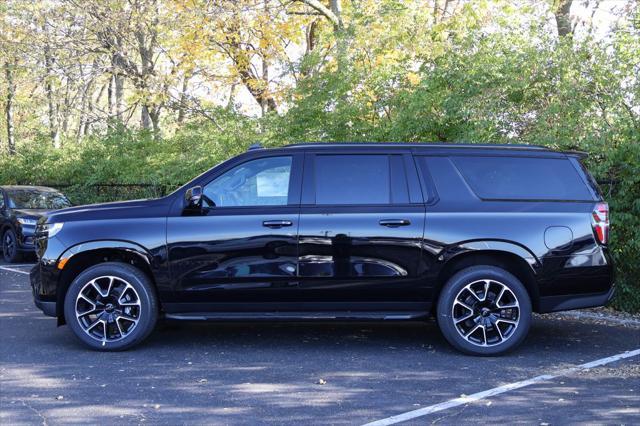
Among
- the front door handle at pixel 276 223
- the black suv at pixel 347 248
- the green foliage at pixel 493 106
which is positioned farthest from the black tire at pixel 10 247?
the front door handle at pixel 276 223

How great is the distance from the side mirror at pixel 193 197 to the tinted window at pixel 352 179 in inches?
41.4

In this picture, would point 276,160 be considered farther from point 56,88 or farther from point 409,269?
point 56,88

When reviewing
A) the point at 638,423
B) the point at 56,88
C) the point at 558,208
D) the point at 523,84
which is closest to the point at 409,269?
the point at 558,208

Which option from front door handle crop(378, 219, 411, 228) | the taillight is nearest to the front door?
front door handle crop(378, 219, 411, 228)

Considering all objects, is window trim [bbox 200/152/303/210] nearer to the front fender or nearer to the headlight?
the front fender

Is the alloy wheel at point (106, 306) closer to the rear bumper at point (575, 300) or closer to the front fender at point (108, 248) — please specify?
the front fender at point (108, 248)

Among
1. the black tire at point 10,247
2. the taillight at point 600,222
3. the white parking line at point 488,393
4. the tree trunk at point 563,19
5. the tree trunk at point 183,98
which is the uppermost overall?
the tree trunk at point 563,19

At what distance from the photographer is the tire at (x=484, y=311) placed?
Result: 6.75m

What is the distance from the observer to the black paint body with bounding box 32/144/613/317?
22.2 ft

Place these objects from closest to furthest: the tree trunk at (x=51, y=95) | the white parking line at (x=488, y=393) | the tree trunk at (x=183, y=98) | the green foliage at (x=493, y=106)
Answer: the white parking line at (x=488, y=393), the green foliage at (x=493, y=106), the tree trunk at (x=183, y=98), the tree trunk at (x=51, y=95)

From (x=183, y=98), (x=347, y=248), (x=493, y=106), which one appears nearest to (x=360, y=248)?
(x=347, y=248)

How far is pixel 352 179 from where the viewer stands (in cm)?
696

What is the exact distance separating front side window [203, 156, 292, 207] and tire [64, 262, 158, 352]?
102cm

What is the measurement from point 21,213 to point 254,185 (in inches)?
376
